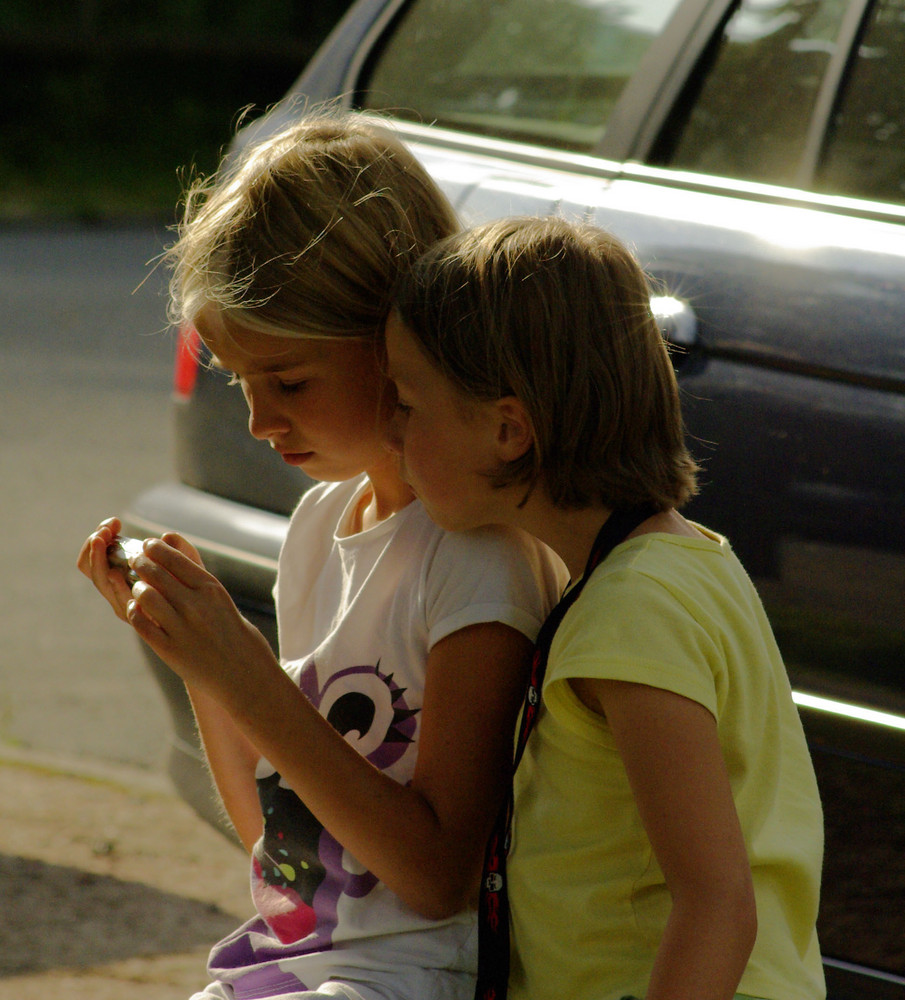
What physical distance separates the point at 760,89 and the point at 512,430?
147 cm

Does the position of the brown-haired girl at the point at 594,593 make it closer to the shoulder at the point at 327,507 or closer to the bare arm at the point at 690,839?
the bare arm at the point at 690,839

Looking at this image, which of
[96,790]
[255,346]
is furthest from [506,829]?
[96,790]

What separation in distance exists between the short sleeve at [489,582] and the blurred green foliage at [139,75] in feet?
49.2

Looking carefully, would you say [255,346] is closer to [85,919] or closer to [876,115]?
[876,115]

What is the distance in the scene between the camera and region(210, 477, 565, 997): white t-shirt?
1.51m

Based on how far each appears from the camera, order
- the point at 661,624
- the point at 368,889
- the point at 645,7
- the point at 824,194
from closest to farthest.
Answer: the point at 661,624 → the point at 368,889 → the point at 824,194 → the point at 645,7

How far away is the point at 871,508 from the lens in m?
1.92

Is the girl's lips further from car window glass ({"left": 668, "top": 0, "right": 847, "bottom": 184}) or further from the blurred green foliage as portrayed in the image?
the blurred green foliage

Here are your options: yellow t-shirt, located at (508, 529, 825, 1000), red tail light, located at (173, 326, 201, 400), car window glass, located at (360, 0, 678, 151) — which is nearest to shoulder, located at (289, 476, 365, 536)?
yellow t-shirt, located at (508, 529, 825, 1000)

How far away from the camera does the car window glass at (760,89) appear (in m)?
2.52

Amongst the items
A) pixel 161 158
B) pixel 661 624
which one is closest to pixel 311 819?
Answer: pixel 661 624

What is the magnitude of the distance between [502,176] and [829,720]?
1.12m

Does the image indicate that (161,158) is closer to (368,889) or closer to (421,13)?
(421,13)

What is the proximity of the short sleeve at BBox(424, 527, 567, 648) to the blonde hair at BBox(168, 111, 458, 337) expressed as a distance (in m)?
0.29
